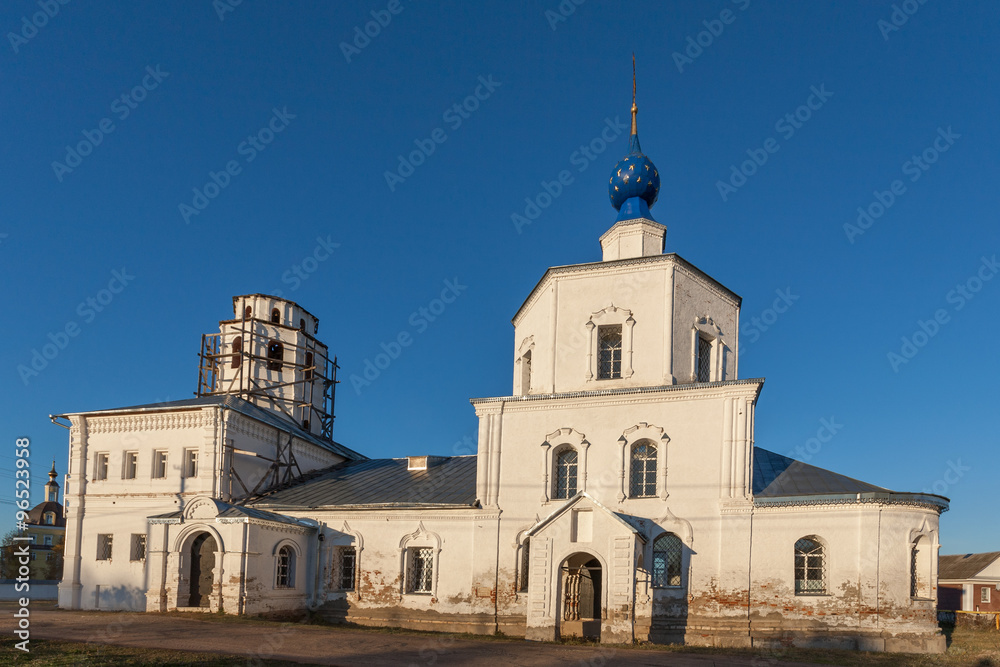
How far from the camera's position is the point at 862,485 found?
18.2 metres

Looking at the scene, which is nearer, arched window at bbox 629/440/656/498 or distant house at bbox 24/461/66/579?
arched window at bbox 629/440/656/498

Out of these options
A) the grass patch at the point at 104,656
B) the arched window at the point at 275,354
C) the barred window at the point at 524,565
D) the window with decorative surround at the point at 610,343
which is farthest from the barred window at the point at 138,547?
the window with decorative surround at the point at 610,343

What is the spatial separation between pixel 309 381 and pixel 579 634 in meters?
16.7

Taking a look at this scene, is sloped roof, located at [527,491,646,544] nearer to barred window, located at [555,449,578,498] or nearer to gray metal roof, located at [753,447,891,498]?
barred window, located at [555,449,578,498]

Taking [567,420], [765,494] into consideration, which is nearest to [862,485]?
[765,494]

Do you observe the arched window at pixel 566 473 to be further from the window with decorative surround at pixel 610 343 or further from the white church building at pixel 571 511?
the window with decorative surround at pixel 610 343

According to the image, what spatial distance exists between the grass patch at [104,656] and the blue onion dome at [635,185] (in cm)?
1421

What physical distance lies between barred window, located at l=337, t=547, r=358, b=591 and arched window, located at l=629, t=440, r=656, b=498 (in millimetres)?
7941

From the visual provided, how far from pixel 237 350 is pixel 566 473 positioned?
15.7 meters

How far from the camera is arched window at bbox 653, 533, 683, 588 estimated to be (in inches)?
717

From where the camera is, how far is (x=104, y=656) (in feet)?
42.3

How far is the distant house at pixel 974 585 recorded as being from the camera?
39.8 meters

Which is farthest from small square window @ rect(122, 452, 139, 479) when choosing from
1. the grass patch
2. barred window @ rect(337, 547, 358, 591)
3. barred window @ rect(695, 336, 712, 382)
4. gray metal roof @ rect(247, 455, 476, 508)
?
barred window @ rect(695, 336, 712, 382)

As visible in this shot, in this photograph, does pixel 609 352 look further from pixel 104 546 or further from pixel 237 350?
pixel 237 350
